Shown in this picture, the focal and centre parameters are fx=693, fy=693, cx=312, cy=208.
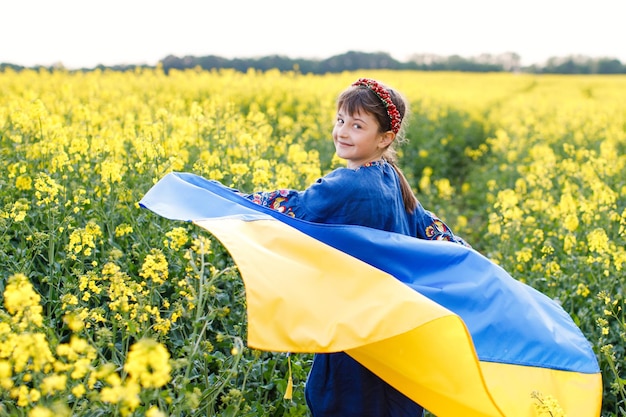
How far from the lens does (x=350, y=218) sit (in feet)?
9.04

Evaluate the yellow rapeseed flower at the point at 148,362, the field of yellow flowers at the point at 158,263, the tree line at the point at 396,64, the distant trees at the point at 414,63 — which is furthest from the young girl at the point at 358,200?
the distant trees at the point at 414,63

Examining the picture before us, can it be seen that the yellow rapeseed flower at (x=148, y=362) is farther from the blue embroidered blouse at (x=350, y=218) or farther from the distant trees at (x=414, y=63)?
the distant trees at (x=414, y=63)

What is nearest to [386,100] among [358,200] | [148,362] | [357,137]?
[357,137]

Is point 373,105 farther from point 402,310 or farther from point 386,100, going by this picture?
point 402,310

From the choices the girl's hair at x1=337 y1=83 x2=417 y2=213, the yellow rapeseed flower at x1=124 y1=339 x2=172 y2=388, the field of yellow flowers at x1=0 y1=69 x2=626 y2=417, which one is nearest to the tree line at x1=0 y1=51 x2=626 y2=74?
the field of yellow flowers at x1=0 y1=69 x2=626 y2=417

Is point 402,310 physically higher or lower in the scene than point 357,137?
lower

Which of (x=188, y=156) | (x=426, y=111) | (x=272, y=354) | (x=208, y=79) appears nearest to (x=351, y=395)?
(x=272, y=354)

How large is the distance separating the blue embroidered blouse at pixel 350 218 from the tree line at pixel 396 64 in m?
12.1

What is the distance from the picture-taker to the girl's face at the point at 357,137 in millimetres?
2871

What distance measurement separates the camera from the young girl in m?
2.74

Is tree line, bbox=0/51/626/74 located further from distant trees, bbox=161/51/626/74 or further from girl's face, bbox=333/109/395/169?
girl's face, bbox=333/109/395/169

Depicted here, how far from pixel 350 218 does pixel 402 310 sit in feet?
1.92

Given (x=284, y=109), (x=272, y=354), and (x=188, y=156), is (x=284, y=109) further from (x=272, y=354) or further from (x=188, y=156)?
(x=272, y=354)

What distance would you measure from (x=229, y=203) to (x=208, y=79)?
11.2 metres
